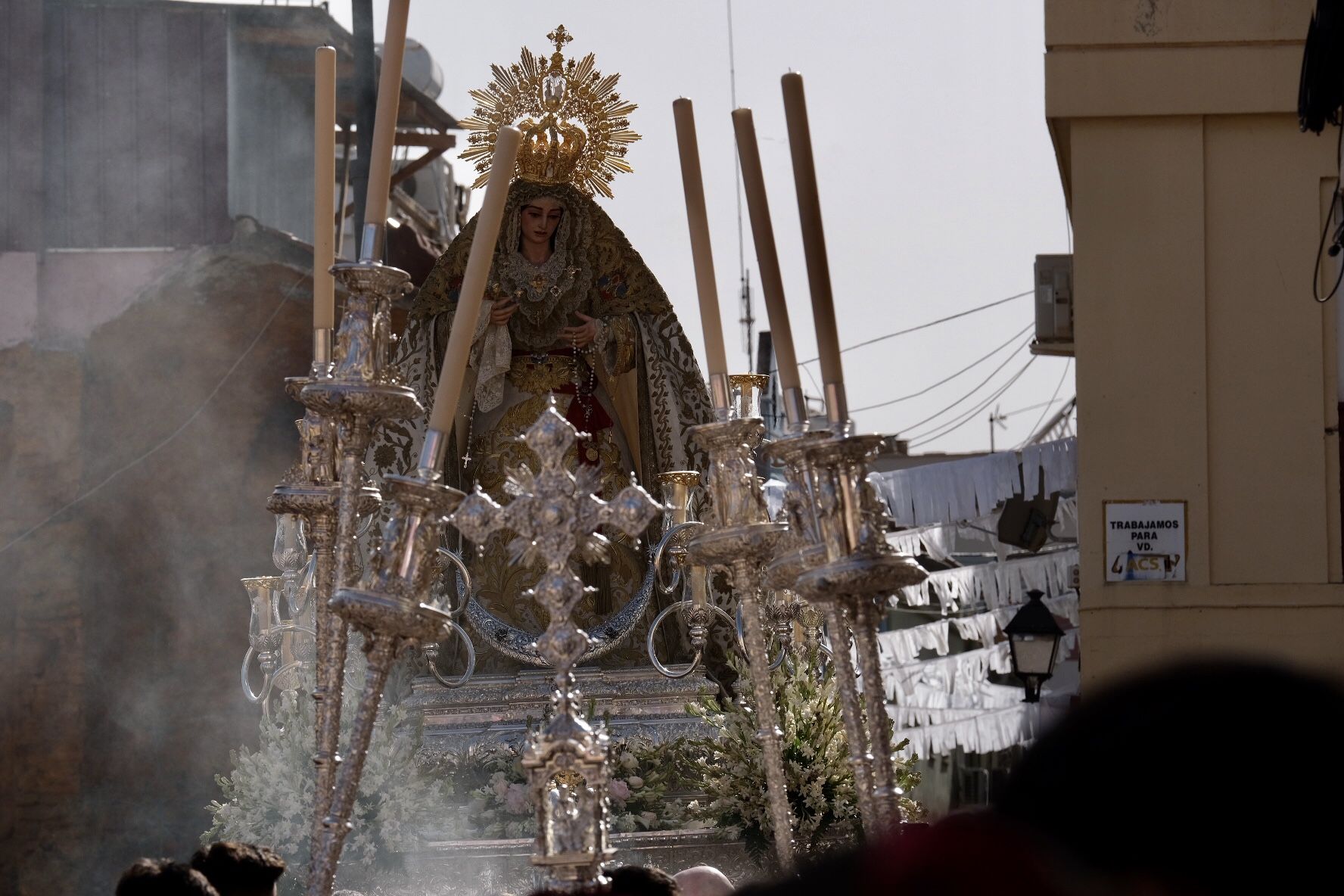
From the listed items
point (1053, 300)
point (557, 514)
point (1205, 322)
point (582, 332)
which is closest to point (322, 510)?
point (557, 514)

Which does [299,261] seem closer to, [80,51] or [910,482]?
[80,51]

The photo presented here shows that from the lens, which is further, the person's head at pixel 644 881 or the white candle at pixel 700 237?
the white candle at pixel 700 237

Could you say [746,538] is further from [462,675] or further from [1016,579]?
[1016,579]

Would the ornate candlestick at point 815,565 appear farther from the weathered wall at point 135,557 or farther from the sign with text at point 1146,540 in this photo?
the weathered wall at point 135,557

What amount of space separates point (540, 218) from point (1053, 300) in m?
4.85

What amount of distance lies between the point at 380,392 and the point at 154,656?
32.4 feet

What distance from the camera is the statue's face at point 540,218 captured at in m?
6.00

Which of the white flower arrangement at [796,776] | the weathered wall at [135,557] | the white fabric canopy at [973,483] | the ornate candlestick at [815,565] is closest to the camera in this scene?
the ornate candlestick at [815,565]

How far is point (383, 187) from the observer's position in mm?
2947

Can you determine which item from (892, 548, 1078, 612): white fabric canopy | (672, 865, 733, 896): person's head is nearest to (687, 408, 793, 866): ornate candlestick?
(672, 865, 733, 896): person's head

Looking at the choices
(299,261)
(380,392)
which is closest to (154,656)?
(299,261)

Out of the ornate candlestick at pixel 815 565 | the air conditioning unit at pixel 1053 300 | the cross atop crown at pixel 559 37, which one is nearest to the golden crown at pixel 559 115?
the cross atop crown at pixel 559 37

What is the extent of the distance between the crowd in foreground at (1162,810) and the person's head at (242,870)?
2.55 m

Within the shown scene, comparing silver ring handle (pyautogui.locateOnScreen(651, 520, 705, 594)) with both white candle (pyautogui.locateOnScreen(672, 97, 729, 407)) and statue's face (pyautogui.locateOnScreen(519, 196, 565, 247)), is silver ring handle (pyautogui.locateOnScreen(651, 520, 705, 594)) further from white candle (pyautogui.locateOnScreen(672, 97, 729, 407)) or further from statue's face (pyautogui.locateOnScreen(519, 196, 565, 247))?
statue's face (pyautogui.locateOnScreen(519, 196, 565, 247))
